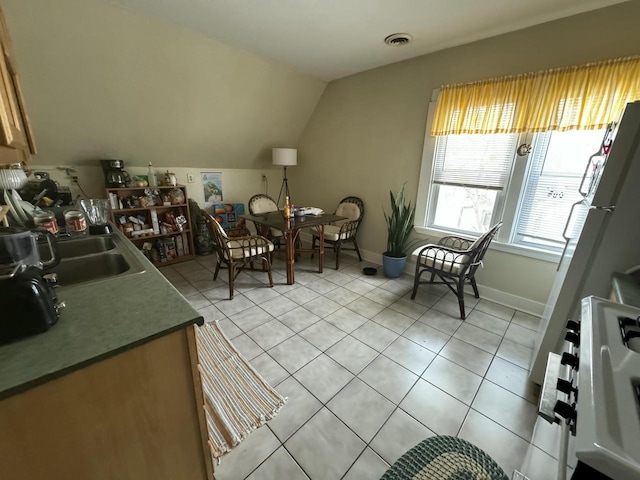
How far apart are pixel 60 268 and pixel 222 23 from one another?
223 cm

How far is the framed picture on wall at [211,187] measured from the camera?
12.8 feet

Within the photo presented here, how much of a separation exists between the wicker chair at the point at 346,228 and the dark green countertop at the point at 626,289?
243 centimetres

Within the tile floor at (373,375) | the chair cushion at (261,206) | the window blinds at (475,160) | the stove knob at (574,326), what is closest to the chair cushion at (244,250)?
the tile floor at (373,375)

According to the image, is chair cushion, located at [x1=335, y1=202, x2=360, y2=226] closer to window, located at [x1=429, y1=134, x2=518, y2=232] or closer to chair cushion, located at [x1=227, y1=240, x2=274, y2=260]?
window, located at [x1=429, y1=134, x2=518, y2=232]

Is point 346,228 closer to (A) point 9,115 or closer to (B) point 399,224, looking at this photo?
(B) point 399,224

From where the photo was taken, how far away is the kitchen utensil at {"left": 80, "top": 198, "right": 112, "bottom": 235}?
168 centimetres

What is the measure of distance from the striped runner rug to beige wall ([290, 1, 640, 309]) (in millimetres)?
2386

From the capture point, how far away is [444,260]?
2.40 m

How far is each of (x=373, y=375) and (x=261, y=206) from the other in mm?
2862

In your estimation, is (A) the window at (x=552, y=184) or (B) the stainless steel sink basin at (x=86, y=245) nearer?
(B) the stainless steel sink basin at (x=86, y=245)

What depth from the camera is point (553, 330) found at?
4.74 feet

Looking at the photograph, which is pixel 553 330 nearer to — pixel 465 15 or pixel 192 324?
pixel 192 324

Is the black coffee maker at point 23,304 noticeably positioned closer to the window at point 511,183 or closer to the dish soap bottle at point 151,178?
the dish soap bottle at point 151,178

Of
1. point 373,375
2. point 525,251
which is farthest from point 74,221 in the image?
point 525,251
